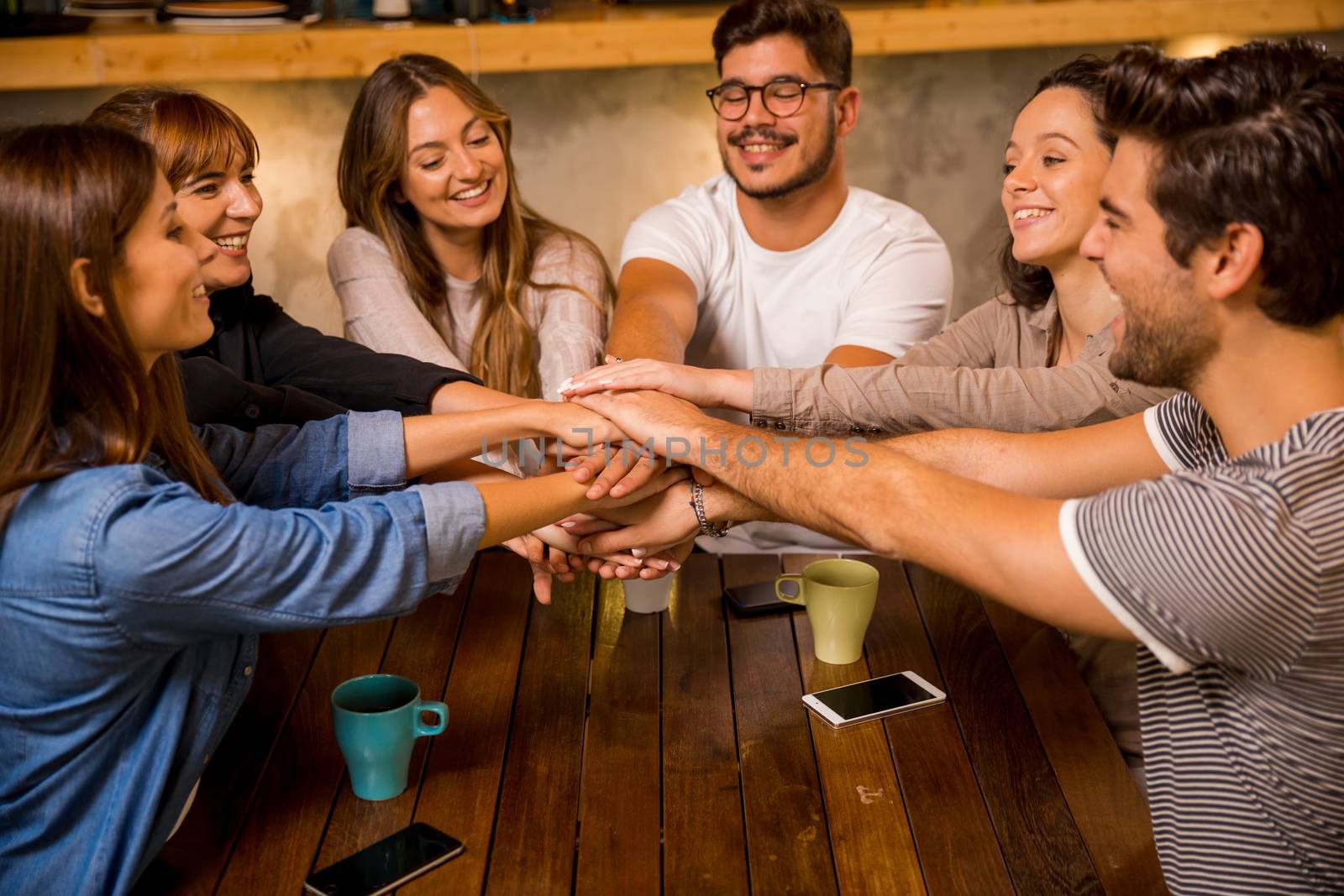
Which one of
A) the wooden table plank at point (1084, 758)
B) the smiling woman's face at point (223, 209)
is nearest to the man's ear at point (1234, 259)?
the wooden table plank at point (1084, 758)

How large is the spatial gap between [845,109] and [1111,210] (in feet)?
4.73

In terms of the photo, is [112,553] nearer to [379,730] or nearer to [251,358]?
[379,730]

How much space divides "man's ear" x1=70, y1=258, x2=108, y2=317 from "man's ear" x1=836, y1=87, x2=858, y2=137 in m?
1.77

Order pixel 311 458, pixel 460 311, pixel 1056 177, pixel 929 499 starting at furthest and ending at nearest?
pixel 460 311 < pixel 1056 177 < pixel 311 458 < pixel 929 499

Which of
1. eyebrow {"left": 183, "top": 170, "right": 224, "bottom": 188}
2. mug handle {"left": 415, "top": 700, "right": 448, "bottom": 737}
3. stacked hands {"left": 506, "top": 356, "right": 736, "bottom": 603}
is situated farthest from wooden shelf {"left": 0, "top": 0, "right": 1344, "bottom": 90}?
mug handle {"left": 415, "top": 700, "right": 448, "bottom": 737}

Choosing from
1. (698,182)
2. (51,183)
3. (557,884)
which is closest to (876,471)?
(557,884)

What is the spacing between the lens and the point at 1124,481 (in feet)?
4.97

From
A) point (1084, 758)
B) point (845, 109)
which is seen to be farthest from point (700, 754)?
point (845, 109)

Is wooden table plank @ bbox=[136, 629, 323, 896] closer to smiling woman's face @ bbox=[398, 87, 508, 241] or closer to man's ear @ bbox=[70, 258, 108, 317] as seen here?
man's ear @ bbox=[70, 258, 108, 317]

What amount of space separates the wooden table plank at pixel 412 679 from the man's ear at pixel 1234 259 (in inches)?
35.8

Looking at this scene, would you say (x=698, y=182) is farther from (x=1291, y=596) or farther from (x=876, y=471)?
(x=1291, y=596)

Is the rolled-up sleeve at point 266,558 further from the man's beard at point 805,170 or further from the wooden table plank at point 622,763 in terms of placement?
the man's beard at point 805,170

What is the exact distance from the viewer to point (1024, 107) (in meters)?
2.04

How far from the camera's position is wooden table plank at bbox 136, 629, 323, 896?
114 centimetres
